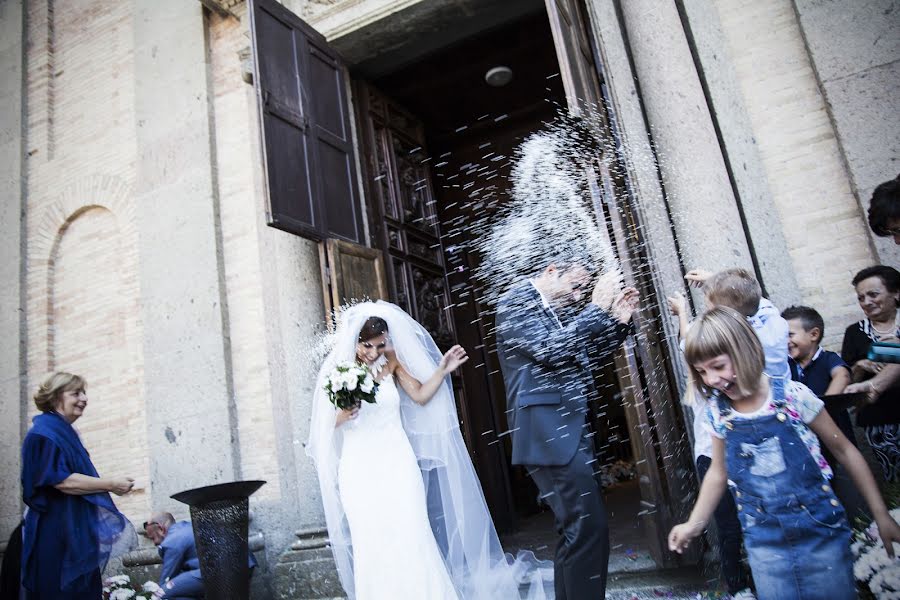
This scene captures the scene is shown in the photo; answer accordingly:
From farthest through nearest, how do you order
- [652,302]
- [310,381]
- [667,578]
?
[310,381]
[652,302]
[667,578]

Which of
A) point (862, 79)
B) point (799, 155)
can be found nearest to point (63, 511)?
point (799, 155)

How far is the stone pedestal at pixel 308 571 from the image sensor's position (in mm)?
5215

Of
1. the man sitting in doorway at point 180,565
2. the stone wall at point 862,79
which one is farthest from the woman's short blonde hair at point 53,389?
the stone wall at point 862,79

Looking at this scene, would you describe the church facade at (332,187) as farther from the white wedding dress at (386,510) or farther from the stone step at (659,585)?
the white wedding dress at (386,510)

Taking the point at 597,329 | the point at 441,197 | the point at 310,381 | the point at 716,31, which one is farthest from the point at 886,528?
the point at 441,197

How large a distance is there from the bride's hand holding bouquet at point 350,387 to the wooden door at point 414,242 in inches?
79.9

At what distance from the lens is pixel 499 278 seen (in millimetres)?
9844

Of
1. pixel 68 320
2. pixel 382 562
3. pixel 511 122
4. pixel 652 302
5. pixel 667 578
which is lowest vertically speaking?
pixel 667 578

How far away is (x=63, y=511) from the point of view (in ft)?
14.1

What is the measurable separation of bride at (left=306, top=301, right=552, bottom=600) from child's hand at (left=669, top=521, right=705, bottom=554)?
1.87 meters

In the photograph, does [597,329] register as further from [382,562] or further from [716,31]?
[716,31]

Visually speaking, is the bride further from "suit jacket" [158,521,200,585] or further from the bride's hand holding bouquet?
"suit jacket" [158,521,200,585]

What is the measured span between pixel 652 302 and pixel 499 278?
536cm

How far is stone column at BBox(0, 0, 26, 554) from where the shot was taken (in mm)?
7348
